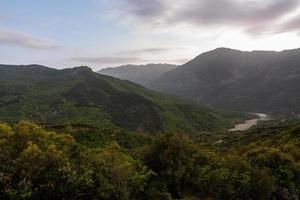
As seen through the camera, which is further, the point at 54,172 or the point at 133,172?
the point at 133,172

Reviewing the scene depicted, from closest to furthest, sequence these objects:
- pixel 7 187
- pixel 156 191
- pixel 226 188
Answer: pixel 7 187, pixel 156 191, pixel 226 188

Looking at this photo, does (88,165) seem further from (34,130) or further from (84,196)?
(34,130)

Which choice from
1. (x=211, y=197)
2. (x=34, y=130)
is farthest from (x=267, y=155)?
(x=34, y=130)

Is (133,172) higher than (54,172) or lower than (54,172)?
lower

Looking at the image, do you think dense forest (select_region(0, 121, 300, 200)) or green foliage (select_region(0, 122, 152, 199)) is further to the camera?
dense forest (select_region(0, 121, 300, 200))

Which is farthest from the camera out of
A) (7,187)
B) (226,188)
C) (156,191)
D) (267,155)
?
(267,155)

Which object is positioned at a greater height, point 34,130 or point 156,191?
point 34,130

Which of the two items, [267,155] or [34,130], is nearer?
[34,130]

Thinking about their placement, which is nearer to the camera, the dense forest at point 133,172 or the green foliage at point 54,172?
the green foliage at point 54,172
